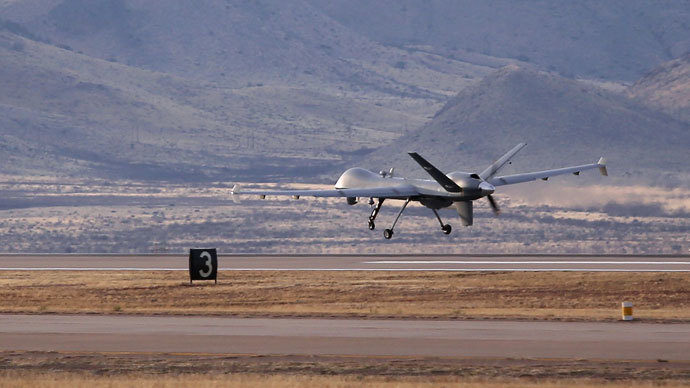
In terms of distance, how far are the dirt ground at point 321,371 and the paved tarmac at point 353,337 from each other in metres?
1.79

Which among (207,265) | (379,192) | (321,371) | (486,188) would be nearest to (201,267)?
(207,265)

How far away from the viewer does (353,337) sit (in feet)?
152

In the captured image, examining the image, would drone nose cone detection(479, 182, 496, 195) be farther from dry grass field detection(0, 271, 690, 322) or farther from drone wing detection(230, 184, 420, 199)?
drone wing detection(230, 184, 420, 199)

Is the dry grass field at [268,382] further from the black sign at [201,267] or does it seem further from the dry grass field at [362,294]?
the black sign at [201,267]

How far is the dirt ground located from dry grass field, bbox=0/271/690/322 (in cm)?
1544

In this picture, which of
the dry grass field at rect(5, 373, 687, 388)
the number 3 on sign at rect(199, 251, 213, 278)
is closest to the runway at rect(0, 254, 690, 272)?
the number 3 on sign at rect(199, 251, 213, 278)

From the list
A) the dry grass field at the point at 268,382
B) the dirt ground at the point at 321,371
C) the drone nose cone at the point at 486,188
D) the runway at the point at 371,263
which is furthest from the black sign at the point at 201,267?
the dry grass field at the point at 268,382

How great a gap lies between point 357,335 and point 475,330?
472 centimetres

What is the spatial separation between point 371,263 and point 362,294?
2340cm

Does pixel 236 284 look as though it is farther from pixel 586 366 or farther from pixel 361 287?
pixel 586 366

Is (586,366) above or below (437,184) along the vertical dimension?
below

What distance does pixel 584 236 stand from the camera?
19888cm

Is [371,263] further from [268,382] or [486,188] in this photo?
[268,382]

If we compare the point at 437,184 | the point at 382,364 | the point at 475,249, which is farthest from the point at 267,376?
the point at 475,249
